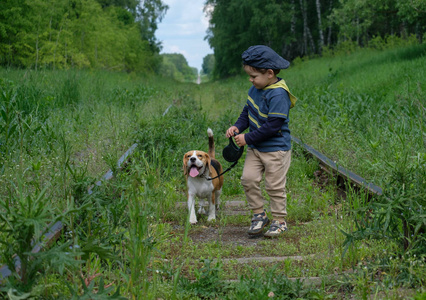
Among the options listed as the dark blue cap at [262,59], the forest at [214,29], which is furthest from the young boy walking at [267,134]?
the forest at [214,29]

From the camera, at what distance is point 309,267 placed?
3369 mm

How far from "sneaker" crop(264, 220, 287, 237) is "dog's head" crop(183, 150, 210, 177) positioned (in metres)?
0.95

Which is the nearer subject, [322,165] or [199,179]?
[199,179]

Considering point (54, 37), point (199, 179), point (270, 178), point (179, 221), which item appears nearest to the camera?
point (270, 178)

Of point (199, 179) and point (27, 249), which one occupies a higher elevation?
point (27, 249)

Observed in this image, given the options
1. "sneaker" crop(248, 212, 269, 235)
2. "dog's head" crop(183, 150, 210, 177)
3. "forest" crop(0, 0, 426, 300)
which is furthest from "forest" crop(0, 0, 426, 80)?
"sneaker" crop(248, 212, 269, 235)

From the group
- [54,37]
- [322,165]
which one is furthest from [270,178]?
[54,37]

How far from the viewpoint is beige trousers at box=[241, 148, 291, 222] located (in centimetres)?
446

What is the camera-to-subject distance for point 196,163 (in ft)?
15.5

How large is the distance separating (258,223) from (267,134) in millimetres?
897

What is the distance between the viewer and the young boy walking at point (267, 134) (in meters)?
4.30

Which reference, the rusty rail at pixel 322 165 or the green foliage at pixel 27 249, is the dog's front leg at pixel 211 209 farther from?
the green foliage at pixel 27 249

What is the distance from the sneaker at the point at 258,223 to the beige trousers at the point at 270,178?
0.07m

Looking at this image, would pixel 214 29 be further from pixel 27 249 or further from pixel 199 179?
pixel 27 249
